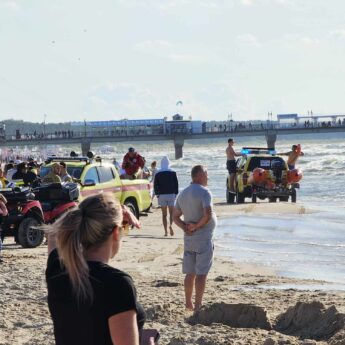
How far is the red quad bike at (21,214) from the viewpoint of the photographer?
53.4 feet

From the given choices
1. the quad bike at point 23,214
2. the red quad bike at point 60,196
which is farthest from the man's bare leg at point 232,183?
the red quad bike at point 60,196

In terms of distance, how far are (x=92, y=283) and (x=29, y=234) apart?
12850 millimetres

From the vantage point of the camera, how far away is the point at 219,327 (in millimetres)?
8930

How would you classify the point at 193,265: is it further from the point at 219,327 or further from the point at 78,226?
the point at 78,226

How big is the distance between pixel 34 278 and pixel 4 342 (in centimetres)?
368

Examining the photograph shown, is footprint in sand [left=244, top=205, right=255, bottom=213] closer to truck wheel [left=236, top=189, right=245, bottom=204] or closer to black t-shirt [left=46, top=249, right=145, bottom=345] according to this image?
truck wheel [left=236, top=189, right=245, bottom=204]

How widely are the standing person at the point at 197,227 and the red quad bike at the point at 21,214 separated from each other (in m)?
6.49

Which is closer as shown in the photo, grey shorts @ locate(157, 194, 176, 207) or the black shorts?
grey shorts @ locate(157, 194, 176, 207)

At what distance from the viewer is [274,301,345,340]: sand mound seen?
8695 millimetres

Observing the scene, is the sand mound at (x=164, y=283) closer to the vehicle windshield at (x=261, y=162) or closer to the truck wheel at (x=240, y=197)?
the truck wheel at (x=240, y=197)

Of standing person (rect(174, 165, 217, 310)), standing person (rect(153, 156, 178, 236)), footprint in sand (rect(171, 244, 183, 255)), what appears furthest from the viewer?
standing person (rect(153, 156, 178, 236))

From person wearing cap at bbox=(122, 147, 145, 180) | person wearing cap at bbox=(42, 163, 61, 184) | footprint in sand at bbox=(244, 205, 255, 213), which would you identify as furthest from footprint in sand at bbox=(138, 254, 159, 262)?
footprint in sand at bbox=(244, 205, 255, 213)

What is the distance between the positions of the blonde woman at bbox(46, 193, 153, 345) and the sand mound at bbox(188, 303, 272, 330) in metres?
5.07

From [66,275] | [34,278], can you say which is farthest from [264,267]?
[66,275]
